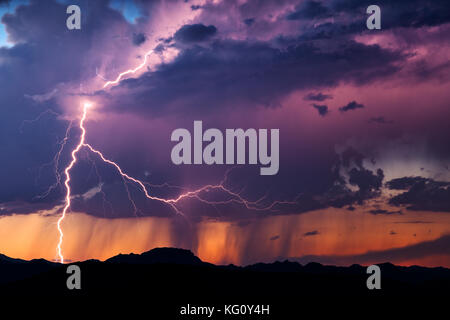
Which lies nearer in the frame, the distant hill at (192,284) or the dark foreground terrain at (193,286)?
the dark foreground terrain at (193,286)

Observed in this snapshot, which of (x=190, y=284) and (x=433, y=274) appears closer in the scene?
(x=190, y=284)

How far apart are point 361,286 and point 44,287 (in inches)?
1076

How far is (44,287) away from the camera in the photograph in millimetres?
42500

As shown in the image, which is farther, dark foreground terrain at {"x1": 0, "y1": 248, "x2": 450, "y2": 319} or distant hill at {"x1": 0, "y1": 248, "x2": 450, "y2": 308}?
distant hill at {"x1": 0, "y1": 248, "x2": 450, "y2": 308}

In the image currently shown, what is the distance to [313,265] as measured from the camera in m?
111

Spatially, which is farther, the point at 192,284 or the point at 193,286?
the point at 192,284

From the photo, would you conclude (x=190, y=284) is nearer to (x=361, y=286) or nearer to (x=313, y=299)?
(x=313, y=299)
